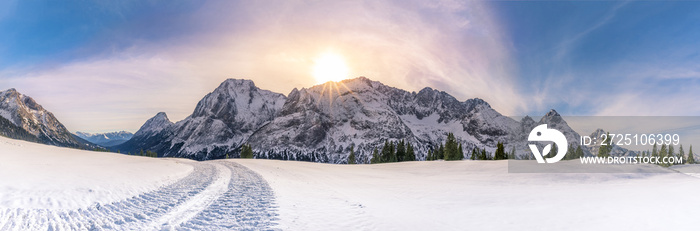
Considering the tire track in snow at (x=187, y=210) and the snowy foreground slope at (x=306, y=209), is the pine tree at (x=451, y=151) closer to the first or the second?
the snowy foreground slope at (x=306, y=209)

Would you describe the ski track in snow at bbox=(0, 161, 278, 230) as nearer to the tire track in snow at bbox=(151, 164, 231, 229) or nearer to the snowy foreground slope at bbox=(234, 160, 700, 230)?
the tire track in snow at bbox=(151, 164, 231, 229)

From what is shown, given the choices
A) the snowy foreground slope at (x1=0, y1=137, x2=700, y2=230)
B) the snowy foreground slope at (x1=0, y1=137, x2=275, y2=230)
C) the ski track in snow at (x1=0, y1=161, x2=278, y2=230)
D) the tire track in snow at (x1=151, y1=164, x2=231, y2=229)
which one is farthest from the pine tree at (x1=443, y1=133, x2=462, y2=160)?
the ski track in snow at (x1=0, y1=161, x2=278, y2=230)

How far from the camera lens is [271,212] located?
34.5 ft

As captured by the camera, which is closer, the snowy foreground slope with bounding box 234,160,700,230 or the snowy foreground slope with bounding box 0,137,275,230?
the snowy foreground slope with bounding box 0,137,275,230

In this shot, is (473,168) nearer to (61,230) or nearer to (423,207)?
(423,207)

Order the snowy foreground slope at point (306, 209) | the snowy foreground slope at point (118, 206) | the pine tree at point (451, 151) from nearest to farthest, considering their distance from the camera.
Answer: the snowy foreground slope at point (118, 206) < the snowy foreground slope at point (306, 209) < the pine tree at point (451, 151)

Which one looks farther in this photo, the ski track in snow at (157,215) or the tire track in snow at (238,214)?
the tire track in snow at (238,214)

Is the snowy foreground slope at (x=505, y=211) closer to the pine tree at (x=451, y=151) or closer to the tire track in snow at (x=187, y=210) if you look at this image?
the tire track in snow at (x=187, y=210)

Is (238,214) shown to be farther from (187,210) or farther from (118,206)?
(118,206)

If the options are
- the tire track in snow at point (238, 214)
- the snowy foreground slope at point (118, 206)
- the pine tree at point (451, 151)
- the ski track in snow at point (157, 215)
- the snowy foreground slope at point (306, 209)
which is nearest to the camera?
the ski track in snow at point (157, 215)

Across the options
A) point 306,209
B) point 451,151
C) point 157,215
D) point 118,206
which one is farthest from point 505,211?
point 451,151

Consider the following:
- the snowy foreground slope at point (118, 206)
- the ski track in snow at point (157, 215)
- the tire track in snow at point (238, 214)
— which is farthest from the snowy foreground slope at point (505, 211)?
the snowy foreground slope at point (118, 206)

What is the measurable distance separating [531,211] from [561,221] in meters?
1.65

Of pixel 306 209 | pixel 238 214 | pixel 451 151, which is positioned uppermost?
pixel 451 151
